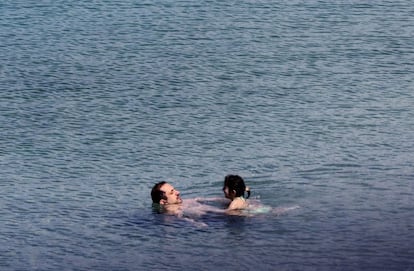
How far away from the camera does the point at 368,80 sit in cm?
3269

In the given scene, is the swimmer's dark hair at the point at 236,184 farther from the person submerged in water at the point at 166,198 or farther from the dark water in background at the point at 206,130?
the person submerged in water at the point at 166,198

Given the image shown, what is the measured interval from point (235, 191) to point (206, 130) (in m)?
5.62

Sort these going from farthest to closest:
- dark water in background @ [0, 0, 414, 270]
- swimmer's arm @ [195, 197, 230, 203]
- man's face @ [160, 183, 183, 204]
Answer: swimmer's arm @ [195, 197, 230, 203]
man's face @ [160, 183, 183, 204]
dark water in background @ [0, 0, 414, 270]

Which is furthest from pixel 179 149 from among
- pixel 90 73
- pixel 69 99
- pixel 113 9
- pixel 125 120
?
pixel 113 9

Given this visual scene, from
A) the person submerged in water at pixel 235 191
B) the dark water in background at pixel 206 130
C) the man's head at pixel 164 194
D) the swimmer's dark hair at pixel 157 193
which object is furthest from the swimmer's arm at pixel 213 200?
the swimmer's dark hair at pixel 157 193

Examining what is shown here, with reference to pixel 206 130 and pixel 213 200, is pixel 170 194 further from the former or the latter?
pixel 206 130

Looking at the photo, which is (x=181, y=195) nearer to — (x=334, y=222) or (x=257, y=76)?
(x=334, y=222)

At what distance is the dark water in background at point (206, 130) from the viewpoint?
864 inches

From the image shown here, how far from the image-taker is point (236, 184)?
23406 millimetres

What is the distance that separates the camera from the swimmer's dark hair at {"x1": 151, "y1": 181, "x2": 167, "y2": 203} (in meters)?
23.4

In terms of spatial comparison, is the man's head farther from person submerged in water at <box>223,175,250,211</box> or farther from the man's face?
person submerged in water at <box>223,175,250,211</box>

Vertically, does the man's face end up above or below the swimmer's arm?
above

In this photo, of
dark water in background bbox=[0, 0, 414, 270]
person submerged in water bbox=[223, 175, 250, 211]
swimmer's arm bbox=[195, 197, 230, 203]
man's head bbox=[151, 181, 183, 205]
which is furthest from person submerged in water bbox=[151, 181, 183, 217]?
person submerged in water bbox=[223, 175, 250, 211]

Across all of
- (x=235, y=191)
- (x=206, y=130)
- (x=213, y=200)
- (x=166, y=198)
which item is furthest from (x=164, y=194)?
(x=206, y=130)
